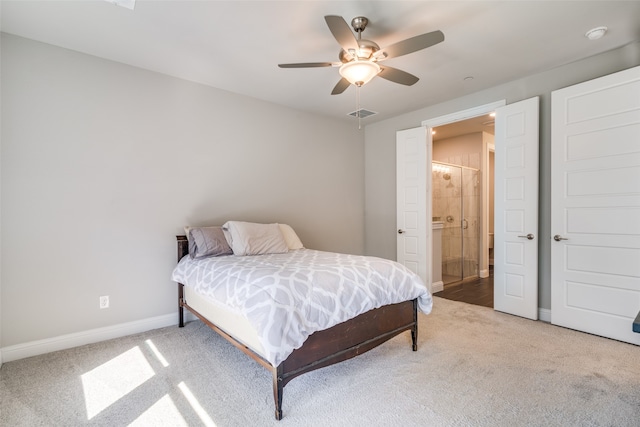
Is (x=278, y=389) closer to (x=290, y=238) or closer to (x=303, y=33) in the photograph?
(x=290, y=238)

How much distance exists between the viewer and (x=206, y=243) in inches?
115

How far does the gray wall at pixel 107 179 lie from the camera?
96.4 inches

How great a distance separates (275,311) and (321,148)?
322 centimetres

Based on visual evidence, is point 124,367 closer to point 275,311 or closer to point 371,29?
point 275,311

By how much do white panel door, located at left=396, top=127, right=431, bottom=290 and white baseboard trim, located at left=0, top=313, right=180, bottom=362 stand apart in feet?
10.1

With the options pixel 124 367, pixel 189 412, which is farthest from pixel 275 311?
pixel 124 367

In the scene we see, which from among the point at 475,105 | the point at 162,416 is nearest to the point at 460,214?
the point at 475,105

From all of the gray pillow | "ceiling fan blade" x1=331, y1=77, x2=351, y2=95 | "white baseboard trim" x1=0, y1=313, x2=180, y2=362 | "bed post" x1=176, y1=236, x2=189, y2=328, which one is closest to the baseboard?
"ceiling fan blade" x1=331, y1=77, x2=351, y2=95

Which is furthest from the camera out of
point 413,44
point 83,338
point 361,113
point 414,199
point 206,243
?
point 361,113

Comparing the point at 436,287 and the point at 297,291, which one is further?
the point at 436,287

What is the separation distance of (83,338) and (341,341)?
2326mm

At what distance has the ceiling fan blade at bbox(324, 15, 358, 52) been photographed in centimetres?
Answer: 177

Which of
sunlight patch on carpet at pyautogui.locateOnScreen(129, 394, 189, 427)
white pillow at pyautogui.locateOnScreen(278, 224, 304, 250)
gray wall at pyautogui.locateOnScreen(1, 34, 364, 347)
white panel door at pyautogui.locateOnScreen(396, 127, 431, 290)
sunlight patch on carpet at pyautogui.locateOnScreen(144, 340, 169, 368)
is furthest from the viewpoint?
white panel door at pyautogui.locateOnScreen(396, 127, 431, 290)

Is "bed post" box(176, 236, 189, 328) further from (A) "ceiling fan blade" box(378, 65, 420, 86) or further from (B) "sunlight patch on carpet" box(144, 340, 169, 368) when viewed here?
(A) "ceiling fan blade" box(378, 65, 420, 86)
